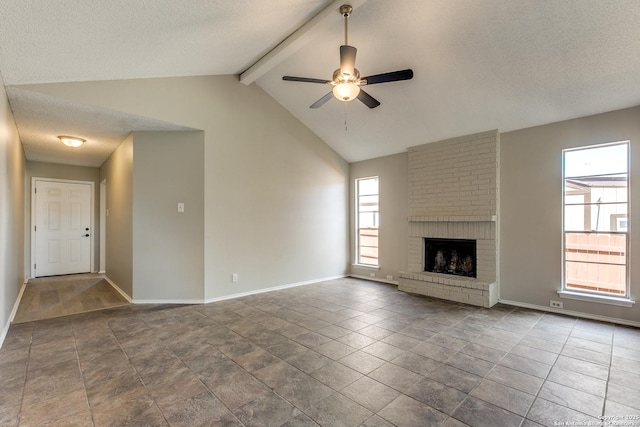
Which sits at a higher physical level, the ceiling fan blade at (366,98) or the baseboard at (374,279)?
the ceiling fan blade at (366,98)

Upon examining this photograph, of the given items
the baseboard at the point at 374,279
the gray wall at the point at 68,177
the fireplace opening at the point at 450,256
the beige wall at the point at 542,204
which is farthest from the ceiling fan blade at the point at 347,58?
the gray wall at the point at 68,177

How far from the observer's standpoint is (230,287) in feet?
16.0

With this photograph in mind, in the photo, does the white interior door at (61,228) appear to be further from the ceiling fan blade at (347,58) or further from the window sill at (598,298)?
the window sill at (598,298)

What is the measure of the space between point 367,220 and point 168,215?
3.85 metres

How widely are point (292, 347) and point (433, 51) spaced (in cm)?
368

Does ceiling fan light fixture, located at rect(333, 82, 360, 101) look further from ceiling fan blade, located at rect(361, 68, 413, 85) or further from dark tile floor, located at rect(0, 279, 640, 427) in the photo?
dark tile floor, located at rect(0, 279, 640, 427)

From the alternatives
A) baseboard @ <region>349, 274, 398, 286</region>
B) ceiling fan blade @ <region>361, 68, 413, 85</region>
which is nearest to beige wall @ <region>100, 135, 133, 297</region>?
ceiling fan blade @ <region>361, 68, 413, 85</region>

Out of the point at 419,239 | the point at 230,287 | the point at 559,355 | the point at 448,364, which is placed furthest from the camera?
the point at 419,239

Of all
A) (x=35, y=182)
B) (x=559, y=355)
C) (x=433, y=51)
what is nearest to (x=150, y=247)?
(x=35, y=182)

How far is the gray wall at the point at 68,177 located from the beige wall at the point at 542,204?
8348 mm

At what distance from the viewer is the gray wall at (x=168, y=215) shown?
455cm

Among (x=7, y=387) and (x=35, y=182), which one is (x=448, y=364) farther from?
(x=35, y=182)

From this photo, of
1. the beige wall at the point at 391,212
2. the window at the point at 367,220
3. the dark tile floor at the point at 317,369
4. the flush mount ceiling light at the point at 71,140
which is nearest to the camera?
the dark tile floor at the point at 317,369

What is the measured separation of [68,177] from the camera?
22.5 feet
